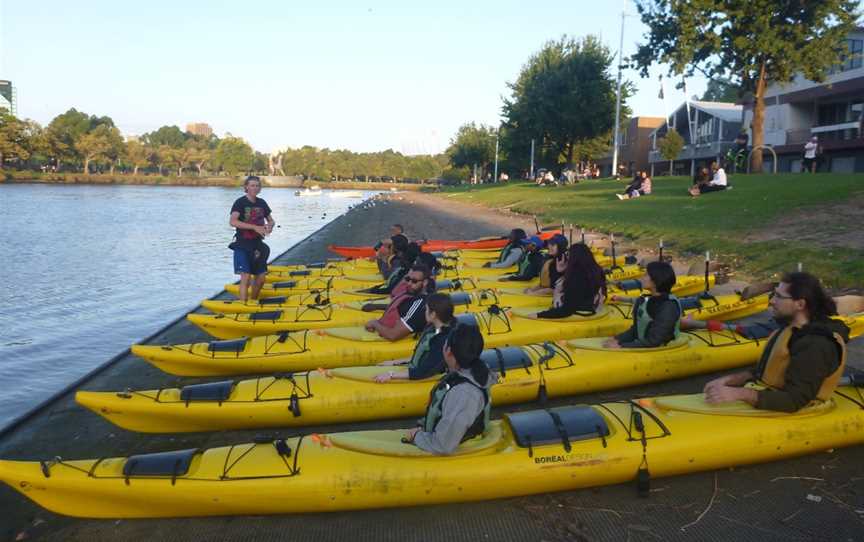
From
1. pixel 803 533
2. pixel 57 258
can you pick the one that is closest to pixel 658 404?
pixel 803 533

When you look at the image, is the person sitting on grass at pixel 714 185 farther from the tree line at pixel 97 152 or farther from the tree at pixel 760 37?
the tree line at pixel 97 152

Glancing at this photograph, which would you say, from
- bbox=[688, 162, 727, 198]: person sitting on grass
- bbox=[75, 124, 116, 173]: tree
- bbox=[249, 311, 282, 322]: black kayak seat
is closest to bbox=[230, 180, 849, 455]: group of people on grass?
bbox=[249, 311, 282, 322]: black kayak seat

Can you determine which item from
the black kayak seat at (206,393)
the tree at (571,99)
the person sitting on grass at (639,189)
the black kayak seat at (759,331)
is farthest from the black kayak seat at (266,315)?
the tree at (571,99)

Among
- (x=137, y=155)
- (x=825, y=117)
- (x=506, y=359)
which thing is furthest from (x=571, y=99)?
(x=137, y=155)

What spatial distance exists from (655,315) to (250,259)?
6.79m

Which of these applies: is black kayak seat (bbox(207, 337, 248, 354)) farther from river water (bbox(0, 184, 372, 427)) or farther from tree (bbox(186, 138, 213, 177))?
tree (bbox(186, 138, 213, 177))

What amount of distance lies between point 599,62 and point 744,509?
44.8 meters

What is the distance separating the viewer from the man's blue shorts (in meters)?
10.1

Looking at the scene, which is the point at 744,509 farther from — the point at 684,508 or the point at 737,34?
the point at 737,34

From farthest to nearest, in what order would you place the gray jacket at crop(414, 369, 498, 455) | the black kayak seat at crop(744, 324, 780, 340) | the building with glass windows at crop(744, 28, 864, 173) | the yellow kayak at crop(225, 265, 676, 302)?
1. the building with glass windows at crop(744, 28, 864, 173)
2. the yellow kayak at crop(225, 265, 676, 302)
3. the black kayak seat at crop(744, 324, 780, 340)
4. the gray jacket at crop(414, 369, 498, 455)

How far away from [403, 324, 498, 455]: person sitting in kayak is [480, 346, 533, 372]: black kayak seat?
5.98 ft

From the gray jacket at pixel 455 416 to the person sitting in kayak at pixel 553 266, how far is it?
4694mm

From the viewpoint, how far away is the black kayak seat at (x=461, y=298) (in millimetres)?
9234

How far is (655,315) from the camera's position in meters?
6.46
